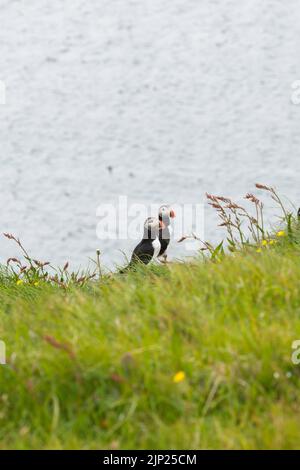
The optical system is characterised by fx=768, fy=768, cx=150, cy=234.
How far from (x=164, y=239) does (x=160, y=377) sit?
2.82m

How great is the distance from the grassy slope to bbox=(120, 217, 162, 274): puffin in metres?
2.13

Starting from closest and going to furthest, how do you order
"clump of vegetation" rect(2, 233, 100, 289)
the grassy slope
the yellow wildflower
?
1. the grassy slope
2. the yellow wildflower
3. "clump of vegetation" rect(2, 233, 100, 289)

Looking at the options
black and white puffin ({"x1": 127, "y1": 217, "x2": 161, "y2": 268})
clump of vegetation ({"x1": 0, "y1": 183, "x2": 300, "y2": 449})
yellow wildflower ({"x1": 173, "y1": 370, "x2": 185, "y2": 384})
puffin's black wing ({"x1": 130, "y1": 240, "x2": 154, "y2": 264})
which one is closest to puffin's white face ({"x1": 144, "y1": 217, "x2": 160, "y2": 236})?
black and white puffin ({"x1": 127, "y1": 217, "x2": 161, "y2": 268})

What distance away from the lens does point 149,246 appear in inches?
223

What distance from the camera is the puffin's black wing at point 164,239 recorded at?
570 cm

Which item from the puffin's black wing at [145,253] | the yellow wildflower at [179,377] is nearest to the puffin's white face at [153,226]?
the puffin's black wing at [145,253]

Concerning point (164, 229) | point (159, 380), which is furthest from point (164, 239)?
point (159, 380)

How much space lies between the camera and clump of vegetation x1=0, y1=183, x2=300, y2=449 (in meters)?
2.82

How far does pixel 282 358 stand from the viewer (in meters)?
3.05

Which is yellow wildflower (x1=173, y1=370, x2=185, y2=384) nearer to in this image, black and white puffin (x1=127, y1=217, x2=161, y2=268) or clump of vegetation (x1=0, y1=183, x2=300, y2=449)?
clump of vegetation (x1=0, y1=183, x2=300, y2=449)

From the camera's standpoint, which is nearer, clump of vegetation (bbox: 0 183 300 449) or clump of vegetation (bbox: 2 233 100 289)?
clump of vegetation (bbox: 0 183 300 449)
